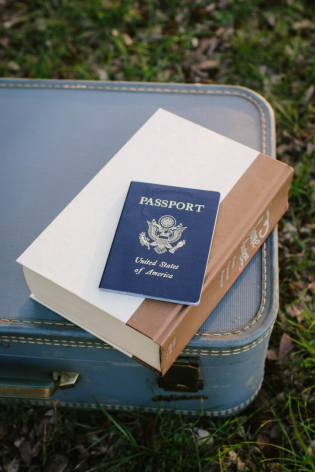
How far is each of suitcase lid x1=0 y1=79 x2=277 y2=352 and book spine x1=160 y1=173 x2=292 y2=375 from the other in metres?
0.05

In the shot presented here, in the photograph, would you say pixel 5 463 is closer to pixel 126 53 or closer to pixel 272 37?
pixel 126 53

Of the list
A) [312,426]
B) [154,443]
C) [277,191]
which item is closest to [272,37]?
[277,191]

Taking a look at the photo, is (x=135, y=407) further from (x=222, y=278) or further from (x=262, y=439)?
(x=222, y=278)

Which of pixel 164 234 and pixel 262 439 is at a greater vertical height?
pixel 164 234

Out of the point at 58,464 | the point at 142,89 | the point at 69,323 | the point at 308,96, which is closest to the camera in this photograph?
the point at 69,323

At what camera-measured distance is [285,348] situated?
160cm

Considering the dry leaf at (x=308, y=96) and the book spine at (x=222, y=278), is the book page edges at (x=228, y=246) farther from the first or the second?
the dry leaf at (x=308, y=96)

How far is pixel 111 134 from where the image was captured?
4.72ft

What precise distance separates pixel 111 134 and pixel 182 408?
994 mm

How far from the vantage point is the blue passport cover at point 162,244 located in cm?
89

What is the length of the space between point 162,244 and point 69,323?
0.35 m

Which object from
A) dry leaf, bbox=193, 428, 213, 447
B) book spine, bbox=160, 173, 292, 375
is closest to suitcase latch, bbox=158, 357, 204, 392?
book spine, bbox=160, 173, 292, 375

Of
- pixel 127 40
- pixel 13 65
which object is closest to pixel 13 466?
pixel 13 65

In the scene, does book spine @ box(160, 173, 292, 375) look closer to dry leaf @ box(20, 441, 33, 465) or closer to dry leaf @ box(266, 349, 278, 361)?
dry leaf @ box(266, 349, 278, 361)
